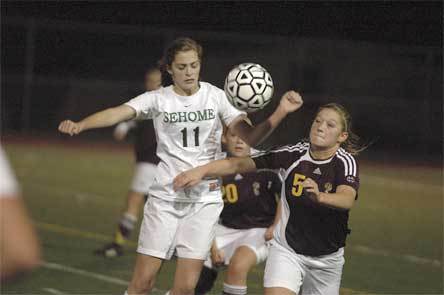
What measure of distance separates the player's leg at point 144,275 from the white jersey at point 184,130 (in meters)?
0.42

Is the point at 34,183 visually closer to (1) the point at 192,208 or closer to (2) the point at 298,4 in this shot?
(1) the point at 192,208

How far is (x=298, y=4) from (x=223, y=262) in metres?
20.4

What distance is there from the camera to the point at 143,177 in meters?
8.55

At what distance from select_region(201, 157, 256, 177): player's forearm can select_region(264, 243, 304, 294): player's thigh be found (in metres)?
0.55

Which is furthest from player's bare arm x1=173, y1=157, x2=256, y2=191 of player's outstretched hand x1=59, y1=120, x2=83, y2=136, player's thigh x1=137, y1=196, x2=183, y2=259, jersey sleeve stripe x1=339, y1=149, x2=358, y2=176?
player's outstretched hand x1=59, y1=120, x2=83, y2=136

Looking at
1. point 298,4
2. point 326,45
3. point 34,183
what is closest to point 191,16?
point 298,4

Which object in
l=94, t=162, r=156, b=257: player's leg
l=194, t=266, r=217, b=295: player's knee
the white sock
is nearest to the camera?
the white sock

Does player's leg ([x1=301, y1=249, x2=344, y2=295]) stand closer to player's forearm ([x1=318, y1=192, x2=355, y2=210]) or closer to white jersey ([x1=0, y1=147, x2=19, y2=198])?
player's forearm ([x1=318, y1=192, x2=355, y2=210])

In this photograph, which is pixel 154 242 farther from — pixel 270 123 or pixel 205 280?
pixel 205 280

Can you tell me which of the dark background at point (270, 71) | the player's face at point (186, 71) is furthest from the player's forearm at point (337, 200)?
the dark background at point (270, 71)

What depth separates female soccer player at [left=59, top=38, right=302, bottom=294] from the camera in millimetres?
5285

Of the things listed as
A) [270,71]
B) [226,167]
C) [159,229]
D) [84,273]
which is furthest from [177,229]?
[270,71]

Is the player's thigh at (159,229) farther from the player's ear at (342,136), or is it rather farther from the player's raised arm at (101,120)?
the player's ear at (342,136)

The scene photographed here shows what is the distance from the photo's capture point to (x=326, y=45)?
70.1 ft
